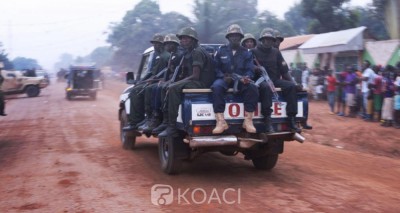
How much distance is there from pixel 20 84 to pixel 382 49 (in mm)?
21043

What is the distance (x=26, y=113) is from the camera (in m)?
18.4

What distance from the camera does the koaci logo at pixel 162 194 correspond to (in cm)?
536

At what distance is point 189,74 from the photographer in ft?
22.3

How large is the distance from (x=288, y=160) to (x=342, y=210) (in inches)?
124

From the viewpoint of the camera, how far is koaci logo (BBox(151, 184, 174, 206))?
536 cm

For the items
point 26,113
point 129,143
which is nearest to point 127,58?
point 26,113

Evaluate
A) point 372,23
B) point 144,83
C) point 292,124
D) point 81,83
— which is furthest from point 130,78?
point 372,23

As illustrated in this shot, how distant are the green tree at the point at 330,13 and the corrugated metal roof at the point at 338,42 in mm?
5271

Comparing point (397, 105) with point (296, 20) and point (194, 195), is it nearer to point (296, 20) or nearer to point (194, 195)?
point (194, 195)

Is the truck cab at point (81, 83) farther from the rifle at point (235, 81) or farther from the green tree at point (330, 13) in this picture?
the rifle at point (235, 81)

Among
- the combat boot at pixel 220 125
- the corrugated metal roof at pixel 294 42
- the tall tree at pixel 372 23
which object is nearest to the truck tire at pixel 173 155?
the combat boot at pixel 220 125

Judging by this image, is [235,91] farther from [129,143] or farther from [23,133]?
[23,133]

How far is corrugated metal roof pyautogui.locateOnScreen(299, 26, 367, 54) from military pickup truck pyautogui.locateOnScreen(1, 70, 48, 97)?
672 inches

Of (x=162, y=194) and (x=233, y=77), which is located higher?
(x=233, y=77)
